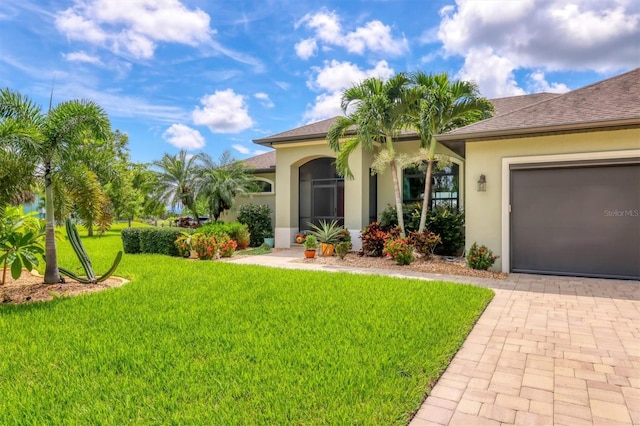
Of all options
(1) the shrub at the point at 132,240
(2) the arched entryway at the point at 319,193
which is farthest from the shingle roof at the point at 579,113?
(1) the shrub at the point at 132,240

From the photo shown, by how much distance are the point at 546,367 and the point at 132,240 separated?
13639mm

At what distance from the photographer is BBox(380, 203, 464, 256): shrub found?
12.3m

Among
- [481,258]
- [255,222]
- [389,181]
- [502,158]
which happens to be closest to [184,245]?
[255,222]

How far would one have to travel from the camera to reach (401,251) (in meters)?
10.7

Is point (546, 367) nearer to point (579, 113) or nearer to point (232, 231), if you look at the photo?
point (579, 113)

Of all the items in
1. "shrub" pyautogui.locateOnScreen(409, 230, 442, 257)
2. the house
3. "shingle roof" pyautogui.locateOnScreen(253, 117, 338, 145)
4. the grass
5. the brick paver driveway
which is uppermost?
"shingle roof" pyautogui.locateOnScreen(253, 117, 338, 145)

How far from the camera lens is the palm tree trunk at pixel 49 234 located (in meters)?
7.08

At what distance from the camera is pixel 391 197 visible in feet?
48.4

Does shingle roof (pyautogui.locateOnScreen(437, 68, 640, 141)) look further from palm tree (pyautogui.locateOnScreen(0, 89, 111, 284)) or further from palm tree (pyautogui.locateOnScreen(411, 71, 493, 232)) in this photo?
palm tree (pyautogui.locateOnScreen(0, 89, 111, 284))

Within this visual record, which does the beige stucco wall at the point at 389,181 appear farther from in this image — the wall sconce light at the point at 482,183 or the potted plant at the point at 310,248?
the wall sconce light at the point at 482,183

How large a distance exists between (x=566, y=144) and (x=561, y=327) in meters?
5.46

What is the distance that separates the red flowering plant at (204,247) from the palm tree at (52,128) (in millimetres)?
4731

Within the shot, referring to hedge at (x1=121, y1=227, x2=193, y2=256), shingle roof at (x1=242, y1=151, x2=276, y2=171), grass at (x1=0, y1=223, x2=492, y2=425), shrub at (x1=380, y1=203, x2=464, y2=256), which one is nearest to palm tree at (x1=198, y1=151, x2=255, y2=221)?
shingle roof at (x1=242, y1=151, x2=276, y2=171)

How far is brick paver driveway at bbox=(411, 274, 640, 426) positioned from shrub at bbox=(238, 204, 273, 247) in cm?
1176
